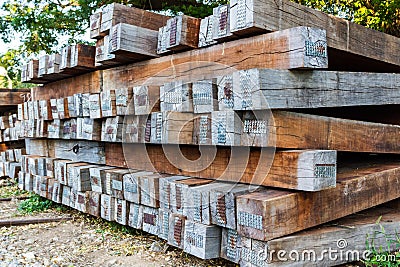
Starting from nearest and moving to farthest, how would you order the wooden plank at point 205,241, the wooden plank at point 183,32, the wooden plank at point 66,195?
the wooden plank at point 205,241
the wooden plank at point 183,32
the wooden plank at point 66,195

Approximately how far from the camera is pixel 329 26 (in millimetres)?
2984

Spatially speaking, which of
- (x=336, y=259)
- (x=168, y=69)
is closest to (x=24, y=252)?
(x=168, y=69)

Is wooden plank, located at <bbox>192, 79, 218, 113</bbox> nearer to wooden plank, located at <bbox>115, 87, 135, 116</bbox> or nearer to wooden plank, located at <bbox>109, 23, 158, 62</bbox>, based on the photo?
wooden plank, located at <bbox>115, 87, 135, 116</bbox>

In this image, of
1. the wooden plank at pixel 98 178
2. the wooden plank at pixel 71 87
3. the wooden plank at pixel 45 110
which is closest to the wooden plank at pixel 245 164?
the wooden plank at pixel 98 178

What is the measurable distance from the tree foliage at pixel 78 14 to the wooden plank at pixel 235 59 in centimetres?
361

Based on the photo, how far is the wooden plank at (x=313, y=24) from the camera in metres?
2.68

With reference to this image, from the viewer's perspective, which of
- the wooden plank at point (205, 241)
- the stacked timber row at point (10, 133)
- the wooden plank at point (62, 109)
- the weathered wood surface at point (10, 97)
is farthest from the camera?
the weathered wood surface at point (10, 97)

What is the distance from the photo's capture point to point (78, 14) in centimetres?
862

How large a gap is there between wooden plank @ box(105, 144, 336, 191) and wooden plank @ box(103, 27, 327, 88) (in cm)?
55

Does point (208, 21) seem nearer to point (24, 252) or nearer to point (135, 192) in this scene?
point (135, 192)

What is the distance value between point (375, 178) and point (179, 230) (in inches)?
59.2

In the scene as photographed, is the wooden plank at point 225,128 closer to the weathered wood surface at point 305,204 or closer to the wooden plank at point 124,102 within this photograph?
the weathered wood surface at point 305,204

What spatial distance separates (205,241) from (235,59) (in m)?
1.27

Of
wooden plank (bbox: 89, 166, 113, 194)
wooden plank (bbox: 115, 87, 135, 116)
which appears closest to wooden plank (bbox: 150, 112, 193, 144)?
wooden plank (bbox: 115, 87, 135, 116)
